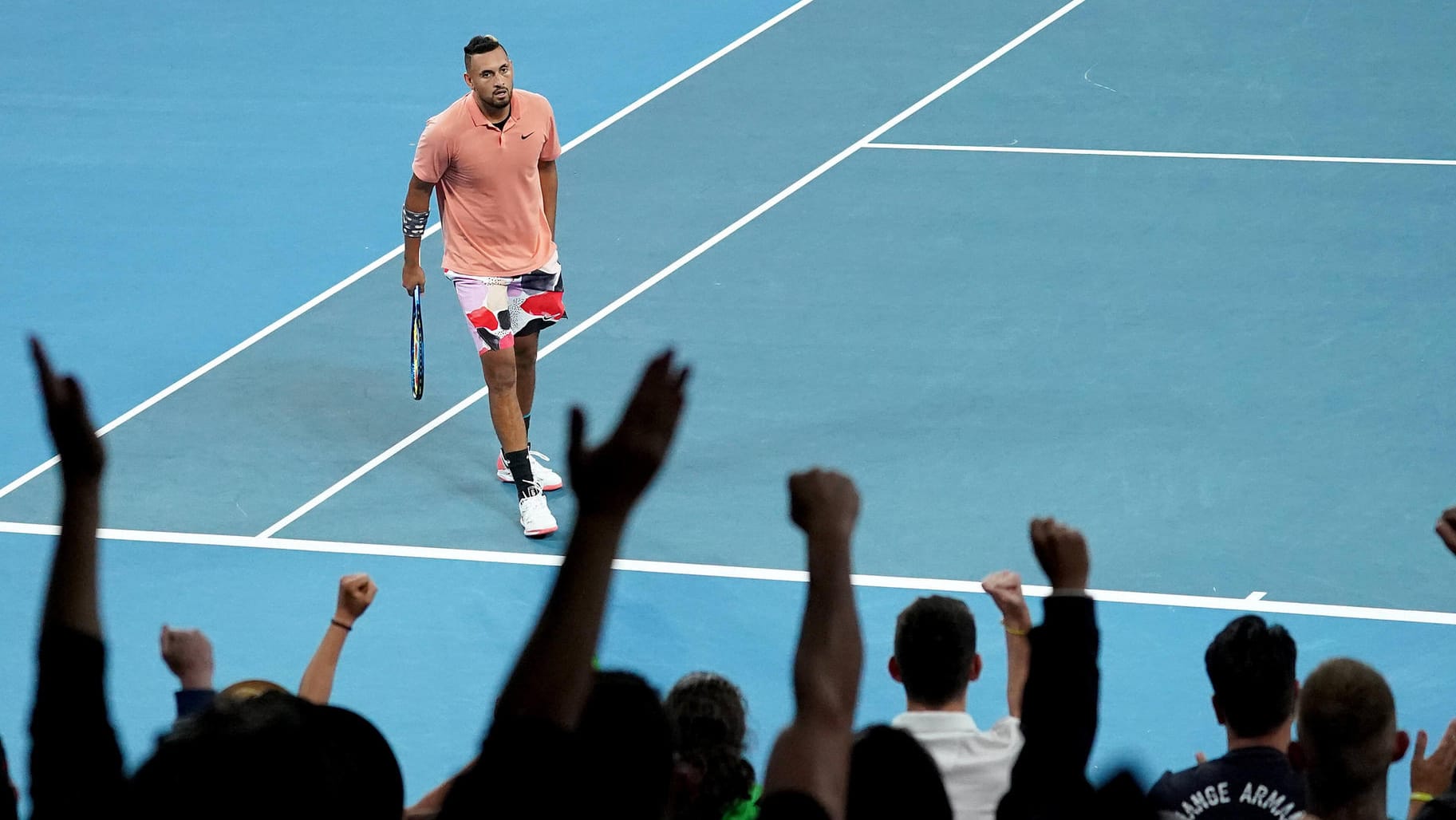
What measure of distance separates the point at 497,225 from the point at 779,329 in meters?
2.64

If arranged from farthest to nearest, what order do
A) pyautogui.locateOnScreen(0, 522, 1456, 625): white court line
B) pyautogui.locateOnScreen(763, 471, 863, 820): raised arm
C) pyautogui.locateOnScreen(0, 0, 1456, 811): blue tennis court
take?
pyautogui.locateOnScreen(0, 0, 1456, 811): blue tennis court
pyautogui.locateOnScreen(0, 522, 1456, 625): white court line
pyautogui.locateOnScreen(763, 471, 863, 820): raised arm

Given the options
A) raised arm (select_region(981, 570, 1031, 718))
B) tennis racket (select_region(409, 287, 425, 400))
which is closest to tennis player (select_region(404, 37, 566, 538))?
tennis racket (select_region(409, 287, 425, 400))

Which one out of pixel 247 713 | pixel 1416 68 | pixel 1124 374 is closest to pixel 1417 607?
pixel 1124 374

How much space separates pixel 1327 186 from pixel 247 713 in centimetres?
1243

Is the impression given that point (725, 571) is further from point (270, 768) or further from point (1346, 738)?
point (270, 768)

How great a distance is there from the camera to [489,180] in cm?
1008

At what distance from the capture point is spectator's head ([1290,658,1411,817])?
4.08 m

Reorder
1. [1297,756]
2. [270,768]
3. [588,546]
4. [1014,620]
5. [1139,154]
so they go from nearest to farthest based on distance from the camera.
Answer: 1. [270,768]
2. [588,546]
3. [1297,756]
4. [1014,620]
5. [1139,154]

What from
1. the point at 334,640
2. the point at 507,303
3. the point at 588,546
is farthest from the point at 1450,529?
the point at 507,303

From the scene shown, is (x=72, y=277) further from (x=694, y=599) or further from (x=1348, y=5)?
(x=1348, y=5)

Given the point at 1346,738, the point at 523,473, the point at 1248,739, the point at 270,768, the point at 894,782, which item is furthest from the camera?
the point at 523,473

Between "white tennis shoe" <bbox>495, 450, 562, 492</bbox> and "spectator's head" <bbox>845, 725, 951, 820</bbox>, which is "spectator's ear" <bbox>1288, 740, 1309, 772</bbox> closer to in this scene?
"spectator's head" <bbox>845, 725, 951, 820</bbox>

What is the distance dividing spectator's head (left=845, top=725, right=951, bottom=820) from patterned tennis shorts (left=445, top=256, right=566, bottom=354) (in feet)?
23.4

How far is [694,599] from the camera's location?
9.34m
